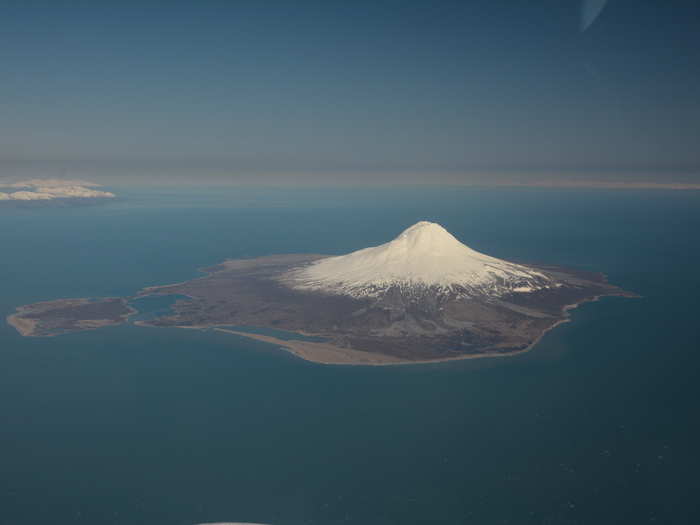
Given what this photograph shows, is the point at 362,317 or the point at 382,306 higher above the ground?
the point at 382,306

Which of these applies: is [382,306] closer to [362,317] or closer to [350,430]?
[362,317]

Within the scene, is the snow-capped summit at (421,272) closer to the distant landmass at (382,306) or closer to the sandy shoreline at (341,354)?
the distant landmass at (382,306)

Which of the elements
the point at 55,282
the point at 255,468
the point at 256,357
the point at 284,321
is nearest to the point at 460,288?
the point at 284,321

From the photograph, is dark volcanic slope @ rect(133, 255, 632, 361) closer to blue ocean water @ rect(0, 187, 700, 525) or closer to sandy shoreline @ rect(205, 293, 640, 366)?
sandy shoreline @ rect(205, 293, 640, 366)

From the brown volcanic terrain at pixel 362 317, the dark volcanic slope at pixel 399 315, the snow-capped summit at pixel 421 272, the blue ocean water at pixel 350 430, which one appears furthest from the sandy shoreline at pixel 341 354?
the snow-capped summit at pixel 421 272

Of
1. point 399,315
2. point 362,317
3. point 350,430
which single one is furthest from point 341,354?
point 350,430

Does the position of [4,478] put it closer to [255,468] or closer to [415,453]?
[255,468]

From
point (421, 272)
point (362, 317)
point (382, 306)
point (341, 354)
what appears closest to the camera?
point (341, 354)
